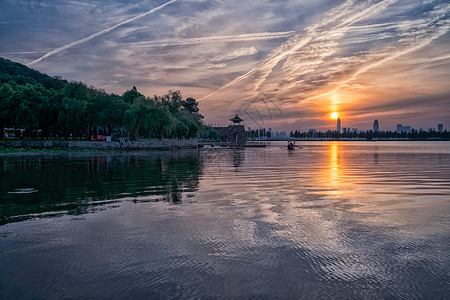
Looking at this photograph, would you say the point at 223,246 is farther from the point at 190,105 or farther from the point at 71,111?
the point at 190,105

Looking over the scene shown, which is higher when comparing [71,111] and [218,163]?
[71,111]

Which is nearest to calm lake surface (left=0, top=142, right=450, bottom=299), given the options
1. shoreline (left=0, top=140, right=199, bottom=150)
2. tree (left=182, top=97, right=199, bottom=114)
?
shoreline (left=0, top=140, right=199, bottom=150)

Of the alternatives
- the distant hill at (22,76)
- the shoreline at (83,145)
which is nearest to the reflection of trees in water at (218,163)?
the shoreline at (83,145)

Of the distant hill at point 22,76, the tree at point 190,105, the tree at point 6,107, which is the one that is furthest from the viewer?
the tree at point 190,105

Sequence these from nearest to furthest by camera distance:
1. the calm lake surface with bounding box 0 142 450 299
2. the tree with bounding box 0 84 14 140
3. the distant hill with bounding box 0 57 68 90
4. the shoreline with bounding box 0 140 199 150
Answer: the calm lake surface with bounding box 0 142 450 299 < the tree with bounding box 0 84 14 140 < the shoreline with bounding box 0 140 199 150 < the distant hill with bounding box 0 57 68 90


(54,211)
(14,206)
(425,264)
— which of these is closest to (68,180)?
(14,206)

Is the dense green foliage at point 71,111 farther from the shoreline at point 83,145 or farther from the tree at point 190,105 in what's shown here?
the tree at point 190,105

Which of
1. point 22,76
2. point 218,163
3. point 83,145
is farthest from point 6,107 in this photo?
point 22,76

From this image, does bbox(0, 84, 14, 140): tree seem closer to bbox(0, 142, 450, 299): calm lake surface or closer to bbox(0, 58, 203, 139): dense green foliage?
bbox(0, 58, 203, 139): dense green foliage

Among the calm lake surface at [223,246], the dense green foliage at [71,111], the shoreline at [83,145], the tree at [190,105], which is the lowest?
the calm lake surface at [223,246]

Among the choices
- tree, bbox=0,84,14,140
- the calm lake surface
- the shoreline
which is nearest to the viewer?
the calm lake surface

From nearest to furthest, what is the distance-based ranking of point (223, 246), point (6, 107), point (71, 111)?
1. point (223, 246)
2. point (6, 107)
3. point (71, 111)

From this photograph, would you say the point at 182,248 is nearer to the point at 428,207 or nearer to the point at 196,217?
the point at 196,217

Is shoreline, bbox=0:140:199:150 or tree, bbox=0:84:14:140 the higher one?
tree, bbox=0:84:14:140
